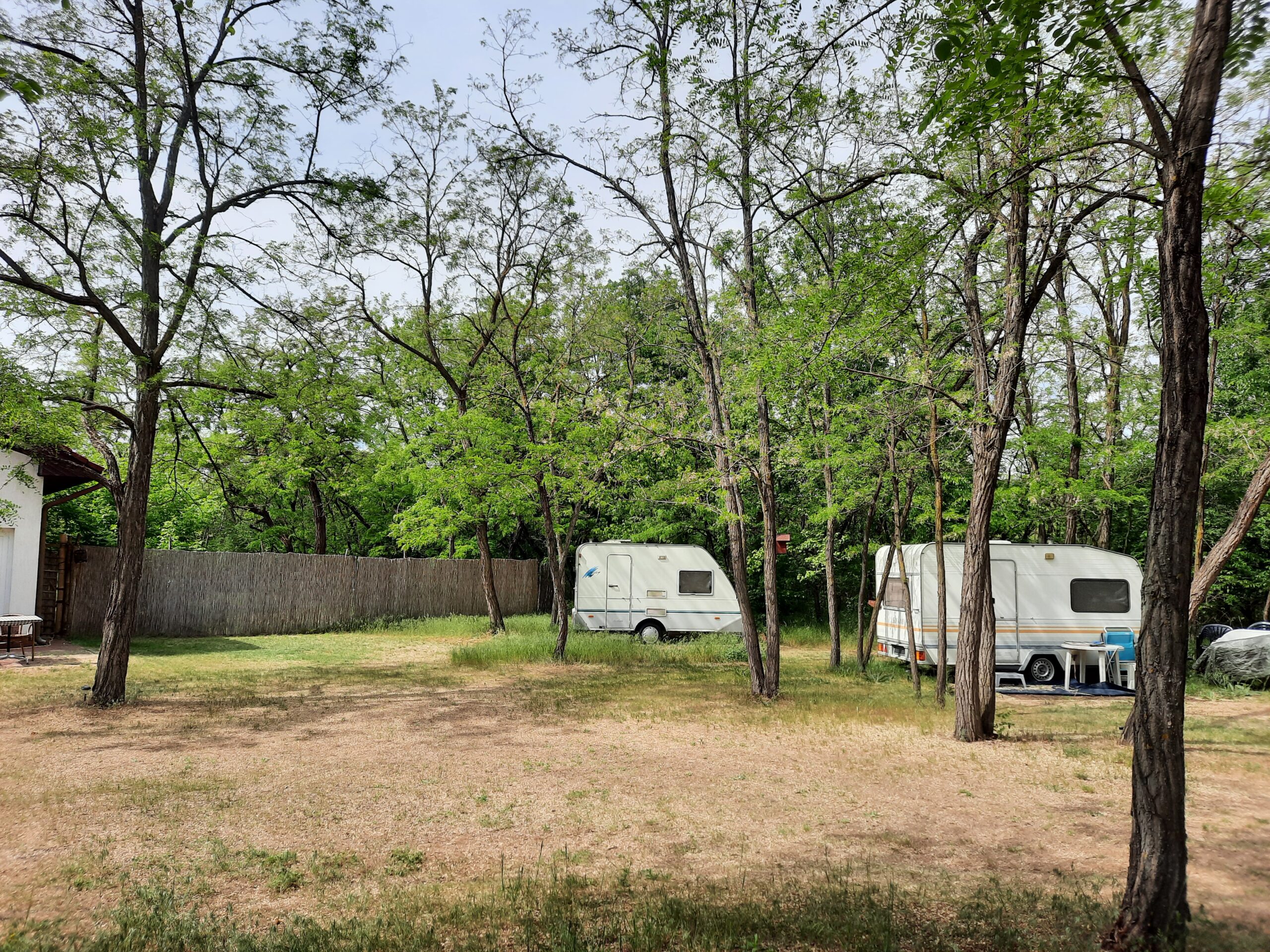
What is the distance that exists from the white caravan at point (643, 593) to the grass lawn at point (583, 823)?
8503 millimetres

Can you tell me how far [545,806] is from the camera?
20.1ft

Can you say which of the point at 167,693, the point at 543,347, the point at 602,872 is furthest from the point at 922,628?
the point at 167,693

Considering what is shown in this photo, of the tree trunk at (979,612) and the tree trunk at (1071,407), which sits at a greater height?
the tree trunk at (1071,407)

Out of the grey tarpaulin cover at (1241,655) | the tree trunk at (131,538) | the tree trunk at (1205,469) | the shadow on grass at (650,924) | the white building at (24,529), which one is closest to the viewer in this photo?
the shadow on grass at (650,924)

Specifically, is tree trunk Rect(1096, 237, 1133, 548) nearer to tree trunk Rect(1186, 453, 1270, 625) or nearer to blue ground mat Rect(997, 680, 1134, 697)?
blue ground mat Rect(997, 680, 1134, 697)

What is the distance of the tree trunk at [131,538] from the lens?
9977 mm

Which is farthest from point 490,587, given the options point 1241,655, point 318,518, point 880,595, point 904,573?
point 1241,655

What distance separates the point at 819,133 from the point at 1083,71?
832 centimetres

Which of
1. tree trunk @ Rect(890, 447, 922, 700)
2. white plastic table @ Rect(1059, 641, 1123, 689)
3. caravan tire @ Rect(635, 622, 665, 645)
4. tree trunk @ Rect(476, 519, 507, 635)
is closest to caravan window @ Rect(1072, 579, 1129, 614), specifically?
white plastic table @ Rect(1059, 641, 1123, 689)

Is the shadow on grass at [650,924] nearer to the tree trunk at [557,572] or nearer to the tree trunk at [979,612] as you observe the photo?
the tree trunk at [979,612]

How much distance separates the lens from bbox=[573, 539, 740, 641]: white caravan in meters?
19.9

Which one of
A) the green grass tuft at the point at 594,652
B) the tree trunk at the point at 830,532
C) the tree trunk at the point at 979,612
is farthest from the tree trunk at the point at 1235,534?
the green grass tuft at the point at 594,652

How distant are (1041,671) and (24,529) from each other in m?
19.7

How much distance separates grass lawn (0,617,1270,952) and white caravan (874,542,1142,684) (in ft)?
9.42
